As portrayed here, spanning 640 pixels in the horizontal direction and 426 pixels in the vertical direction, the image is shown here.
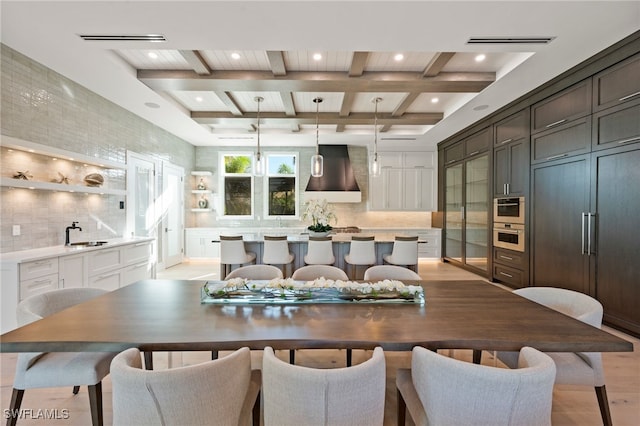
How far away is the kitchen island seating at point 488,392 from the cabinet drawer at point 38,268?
346 centimetres

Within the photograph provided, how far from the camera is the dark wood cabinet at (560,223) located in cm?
336

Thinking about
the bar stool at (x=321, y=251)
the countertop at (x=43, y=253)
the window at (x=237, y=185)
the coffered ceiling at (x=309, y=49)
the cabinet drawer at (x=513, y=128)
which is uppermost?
the coffered ceiling at (x=309, y=49)

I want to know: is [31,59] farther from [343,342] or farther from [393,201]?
[393,201]

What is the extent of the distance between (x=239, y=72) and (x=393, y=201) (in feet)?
16.8

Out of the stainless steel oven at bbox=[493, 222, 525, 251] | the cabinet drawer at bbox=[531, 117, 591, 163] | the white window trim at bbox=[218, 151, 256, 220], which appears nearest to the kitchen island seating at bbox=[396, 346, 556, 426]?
the cabinet drawer at bbox=[531, 117, 591, 163]

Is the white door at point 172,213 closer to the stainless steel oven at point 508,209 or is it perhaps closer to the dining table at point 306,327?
the dining table at point 306,327

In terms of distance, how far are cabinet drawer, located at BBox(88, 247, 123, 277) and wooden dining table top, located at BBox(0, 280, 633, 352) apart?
6.75 ft

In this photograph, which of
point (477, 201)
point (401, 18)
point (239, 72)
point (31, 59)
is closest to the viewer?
point (401, 18)

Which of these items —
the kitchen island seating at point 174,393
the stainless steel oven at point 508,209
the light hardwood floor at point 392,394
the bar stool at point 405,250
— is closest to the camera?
the kitchen island seating at point 174,393

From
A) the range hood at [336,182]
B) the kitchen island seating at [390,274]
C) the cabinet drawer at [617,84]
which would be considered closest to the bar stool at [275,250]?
the kitchen island seating at [390,274]

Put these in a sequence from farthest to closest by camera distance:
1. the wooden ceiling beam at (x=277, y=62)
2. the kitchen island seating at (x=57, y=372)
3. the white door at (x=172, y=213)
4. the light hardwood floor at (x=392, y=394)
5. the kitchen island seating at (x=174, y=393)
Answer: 1. the white door at (x=172, y=213)
2. the wooden ceiling beam at (x=277, y=62)
3. the light hardwood floor at (x=392, y=394)
4. the kitchen island seating at (x=57, y=372)
5. the kitchen island seating at (x=174, y=393)

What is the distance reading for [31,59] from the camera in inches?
125

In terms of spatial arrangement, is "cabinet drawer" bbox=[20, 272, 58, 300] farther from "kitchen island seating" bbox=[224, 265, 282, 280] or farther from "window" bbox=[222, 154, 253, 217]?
"window" bbox=[222, 154, 253, 217]

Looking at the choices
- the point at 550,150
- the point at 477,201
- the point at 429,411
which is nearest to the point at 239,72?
the point at 429,411
